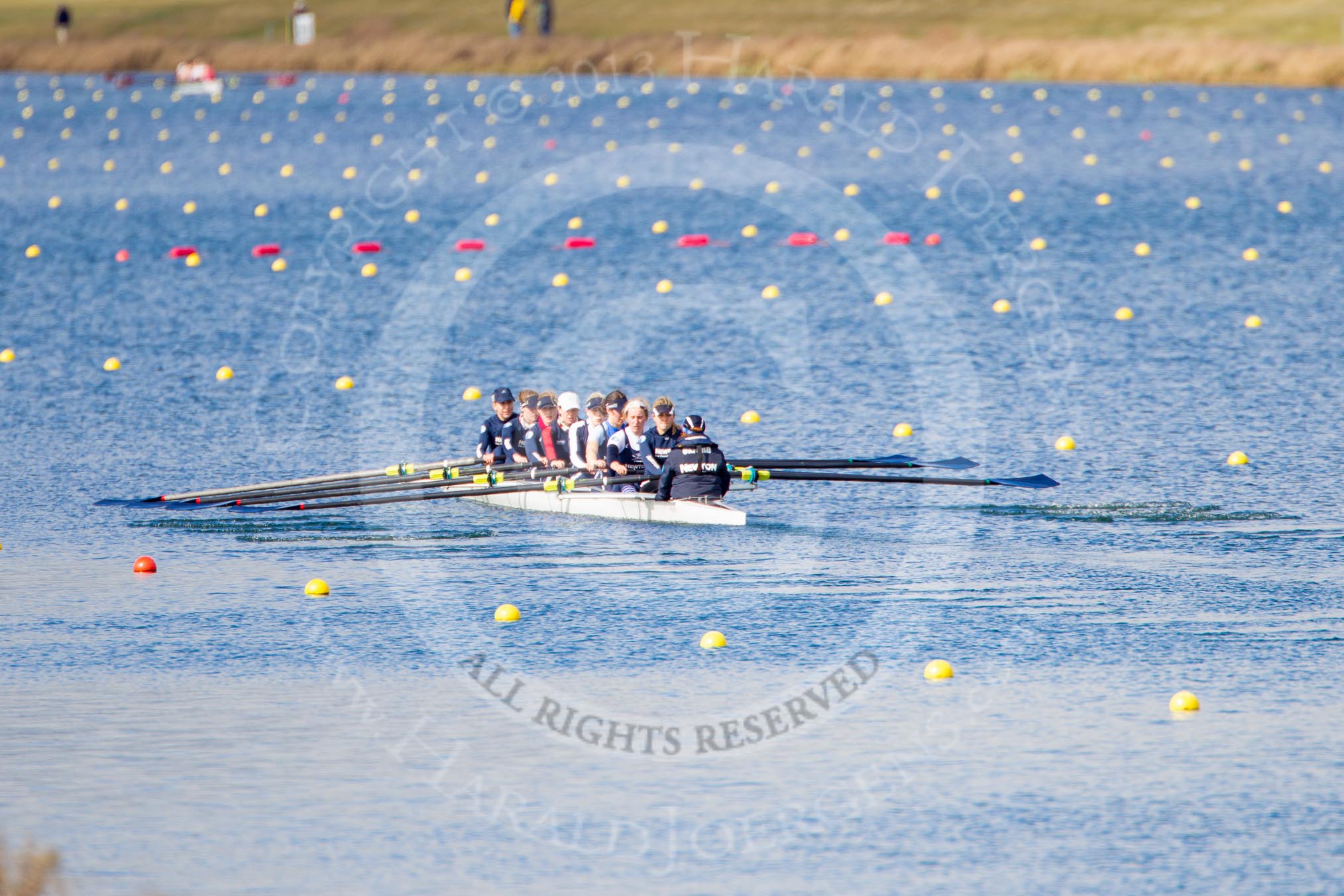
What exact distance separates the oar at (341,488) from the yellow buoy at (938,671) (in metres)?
7.19

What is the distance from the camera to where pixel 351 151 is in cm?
6347

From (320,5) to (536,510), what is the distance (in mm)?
81066

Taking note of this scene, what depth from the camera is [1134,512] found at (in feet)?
71.9

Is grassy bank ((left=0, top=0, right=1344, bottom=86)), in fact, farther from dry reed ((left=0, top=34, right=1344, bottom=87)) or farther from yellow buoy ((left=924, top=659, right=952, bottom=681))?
yellow buoy ((left=924, top=659, right=952, bottom=681))

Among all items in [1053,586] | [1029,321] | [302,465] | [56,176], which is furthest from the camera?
[56,176]

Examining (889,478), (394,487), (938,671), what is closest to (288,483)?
(394,487)

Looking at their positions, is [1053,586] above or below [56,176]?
below

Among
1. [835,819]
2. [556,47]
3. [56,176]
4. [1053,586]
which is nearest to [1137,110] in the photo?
[556,47]

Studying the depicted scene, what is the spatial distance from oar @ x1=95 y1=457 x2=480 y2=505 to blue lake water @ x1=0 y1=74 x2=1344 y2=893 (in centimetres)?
27

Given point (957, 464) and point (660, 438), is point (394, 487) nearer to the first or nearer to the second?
point (660, 438)

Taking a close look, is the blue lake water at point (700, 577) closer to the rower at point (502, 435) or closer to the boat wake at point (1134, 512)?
the boat wake at point (1134, 512)

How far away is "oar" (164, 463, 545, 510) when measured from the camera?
74.4ft

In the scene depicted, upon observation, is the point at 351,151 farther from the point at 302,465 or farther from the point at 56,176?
the point at 302,465

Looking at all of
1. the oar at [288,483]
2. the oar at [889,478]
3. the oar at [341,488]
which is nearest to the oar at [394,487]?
the oar at [341,488]
